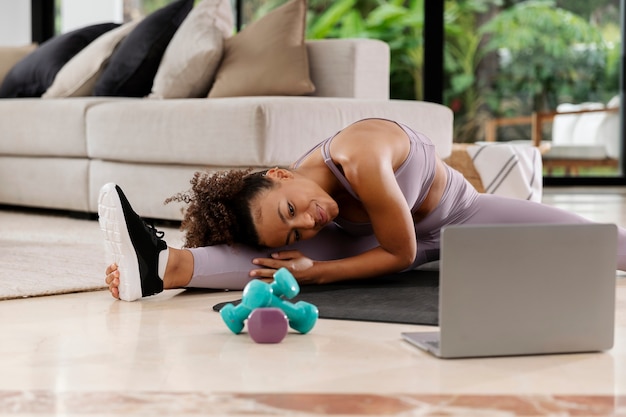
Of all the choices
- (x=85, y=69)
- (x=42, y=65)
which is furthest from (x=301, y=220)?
(x=42, y=65)

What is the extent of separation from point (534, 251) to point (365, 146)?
0.67 meters

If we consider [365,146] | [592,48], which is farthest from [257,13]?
[365,146]

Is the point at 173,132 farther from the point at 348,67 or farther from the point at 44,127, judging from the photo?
the point at 44,127

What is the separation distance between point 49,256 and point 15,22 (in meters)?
4.82

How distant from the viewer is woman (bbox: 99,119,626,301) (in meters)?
2.02

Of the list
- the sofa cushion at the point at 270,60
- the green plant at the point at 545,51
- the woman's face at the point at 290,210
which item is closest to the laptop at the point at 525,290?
the woman's face at the point at 290,210

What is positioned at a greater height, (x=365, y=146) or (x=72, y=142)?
(x=365, y=146)

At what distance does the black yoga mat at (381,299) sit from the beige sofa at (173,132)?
3.46 feet

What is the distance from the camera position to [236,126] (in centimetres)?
329

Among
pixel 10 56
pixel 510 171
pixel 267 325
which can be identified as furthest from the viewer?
pixel 10 56

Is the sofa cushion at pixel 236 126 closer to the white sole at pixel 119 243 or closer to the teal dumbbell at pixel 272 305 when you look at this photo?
the white sole at pixel 119 243

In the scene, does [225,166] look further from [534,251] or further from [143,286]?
[534,251]

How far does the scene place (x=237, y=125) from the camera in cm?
329

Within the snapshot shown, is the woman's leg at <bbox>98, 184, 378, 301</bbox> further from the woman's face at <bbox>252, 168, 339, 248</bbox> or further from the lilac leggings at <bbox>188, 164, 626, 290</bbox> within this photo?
the woman's face at <bbox>252, 168, 339, 248</bbox>
